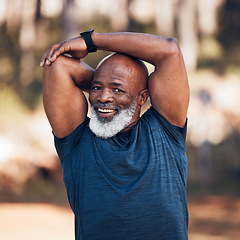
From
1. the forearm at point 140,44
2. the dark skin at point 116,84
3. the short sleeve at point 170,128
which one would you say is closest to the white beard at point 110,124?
the dark skin at point 116,84

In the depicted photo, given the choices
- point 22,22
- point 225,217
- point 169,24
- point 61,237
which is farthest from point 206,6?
point 61,237

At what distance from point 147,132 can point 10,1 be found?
16104 mm

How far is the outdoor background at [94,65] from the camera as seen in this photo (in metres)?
8.44

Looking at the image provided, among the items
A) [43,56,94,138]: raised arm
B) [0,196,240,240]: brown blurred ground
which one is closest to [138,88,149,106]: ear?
[43,56,94,138]: raised arm

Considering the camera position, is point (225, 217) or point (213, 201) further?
point (213, 201)

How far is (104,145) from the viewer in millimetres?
2164

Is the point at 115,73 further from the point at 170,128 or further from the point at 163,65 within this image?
the point at 170,128

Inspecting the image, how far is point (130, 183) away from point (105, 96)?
1.60 ft

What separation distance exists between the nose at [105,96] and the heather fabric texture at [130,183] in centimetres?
21

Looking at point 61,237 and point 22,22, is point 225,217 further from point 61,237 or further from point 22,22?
point 22,22

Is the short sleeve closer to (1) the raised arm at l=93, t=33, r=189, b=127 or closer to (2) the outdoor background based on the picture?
(1) the raised arm at l=93, t=33, r=189, b=127

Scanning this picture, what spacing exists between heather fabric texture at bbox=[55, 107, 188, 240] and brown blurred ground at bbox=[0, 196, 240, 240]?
4.78 metres

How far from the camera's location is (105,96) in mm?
2188

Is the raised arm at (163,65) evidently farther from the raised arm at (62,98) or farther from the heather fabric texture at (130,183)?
the raised arm at (62,98)
